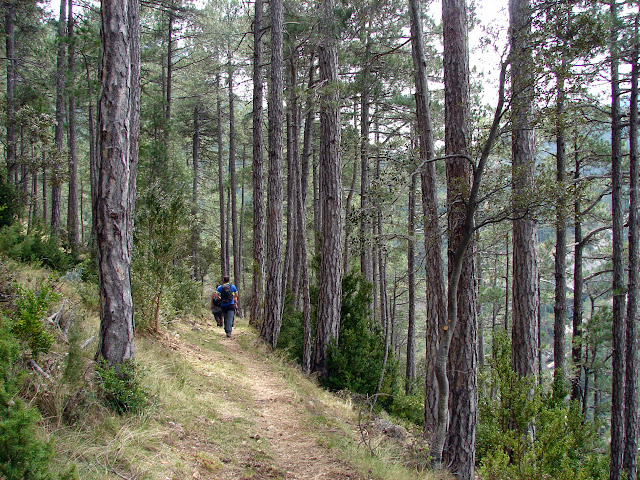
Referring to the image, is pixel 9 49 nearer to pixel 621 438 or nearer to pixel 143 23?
pixel 143 23

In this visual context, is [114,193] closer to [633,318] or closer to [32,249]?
[32,249]

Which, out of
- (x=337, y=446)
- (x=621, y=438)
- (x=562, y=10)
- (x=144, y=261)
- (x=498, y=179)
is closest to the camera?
(x=562, y=10)

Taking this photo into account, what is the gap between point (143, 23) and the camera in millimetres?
18078

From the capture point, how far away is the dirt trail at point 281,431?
4.20 metres

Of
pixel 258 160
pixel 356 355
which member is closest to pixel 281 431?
pixel 356 355

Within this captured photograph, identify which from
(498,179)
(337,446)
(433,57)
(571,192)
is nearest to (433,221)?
(498,179)

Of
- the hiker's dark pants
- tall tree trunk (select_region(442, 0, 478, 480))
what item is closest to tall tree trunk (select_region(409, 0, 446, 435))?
tall tree trunk (select_region(442, 0, 478, 480))

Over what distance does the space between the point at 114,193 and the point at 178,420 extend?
2478mm

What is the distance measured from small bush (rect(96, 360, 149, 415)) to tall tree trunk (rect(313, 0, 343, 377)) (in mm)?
5396

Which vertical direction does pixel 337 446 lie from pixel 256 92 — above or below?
below

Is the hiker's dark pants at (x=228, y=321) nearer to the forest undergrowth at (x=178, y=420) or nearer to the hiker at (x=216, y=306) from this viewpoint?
the hiker at (x=216, y=306)

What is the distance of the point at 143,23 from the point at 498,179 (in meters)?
18.7

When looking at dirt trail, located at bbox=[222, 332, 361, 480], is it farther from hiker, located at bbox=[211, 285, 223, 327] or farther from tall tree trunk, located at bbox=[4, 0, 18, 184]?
tall tree trunk, located at bbox=[4, 0, 18, 184]

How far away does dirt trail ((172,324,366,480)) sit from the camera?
4.20 metres
